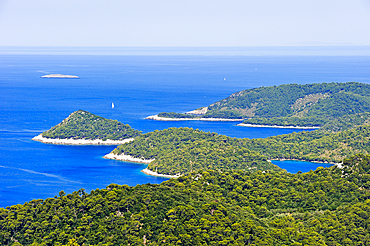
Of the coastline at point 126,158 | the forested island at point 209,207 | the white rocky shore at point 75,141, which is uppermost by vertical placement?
the forested island at point 209,207

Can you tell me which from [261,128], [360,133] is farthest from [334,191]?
[261,128]

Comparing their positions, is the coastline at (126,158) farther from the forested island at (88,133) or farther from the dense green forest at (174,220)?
the dense green forest at (174,220)

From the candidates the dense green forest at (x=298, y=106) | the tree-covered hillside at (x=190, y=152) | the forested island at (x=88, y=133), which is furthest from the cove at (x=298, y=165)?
the dense green forest at (x=298, y=106)

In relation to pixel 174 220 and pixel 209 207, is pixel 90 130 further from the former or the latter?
pixel 174 220

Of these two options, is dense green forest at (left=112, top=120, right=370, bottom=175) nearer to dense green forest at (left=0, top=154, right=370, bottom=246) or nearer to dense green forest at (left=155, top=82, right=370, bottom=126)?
dense green forest at (left=0, top=154, right=370, bottom=246)

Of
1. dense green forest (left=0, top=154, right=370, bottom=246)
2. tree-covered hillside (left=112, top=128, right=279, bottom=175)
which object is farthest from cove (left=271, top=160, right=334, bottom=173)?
dense green forest (left=0, top=154, right=370, bottom=246)

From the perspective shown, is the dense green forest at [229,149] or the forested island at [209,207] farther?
the dense green forest at [229,149]

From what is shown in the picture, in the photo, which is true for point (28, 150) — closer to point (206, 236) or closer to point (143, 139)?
point (143, 139)

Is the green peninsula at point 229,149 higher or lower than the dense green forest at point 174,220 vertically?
lower
